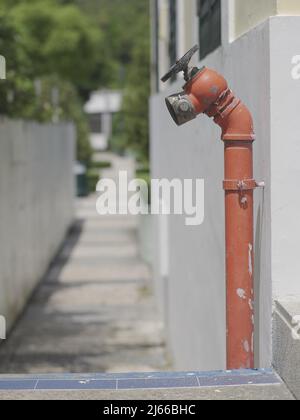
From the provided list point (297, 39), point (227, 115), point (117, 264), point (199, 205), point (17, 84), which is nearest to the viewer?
point (297, 39)

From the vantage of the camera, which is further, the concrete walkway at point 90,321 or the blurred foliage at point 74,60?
the blurred foliage at point 74,60

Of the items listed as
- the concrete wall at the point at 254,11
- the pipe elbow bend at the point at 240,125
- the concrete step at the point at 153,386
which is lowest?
the concrete step at the point at 153,386

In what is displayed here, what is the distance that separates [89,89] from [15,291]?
182 ft

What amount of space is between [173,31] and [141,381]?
5364 millimetres

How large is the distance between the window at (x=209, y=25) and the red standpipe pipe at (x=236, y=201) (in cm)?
138

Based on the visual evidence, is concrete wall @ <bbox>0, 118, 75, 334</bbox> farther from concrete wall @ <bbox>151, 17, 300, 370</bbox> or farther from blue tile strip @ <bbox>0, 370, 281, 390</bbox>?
blue tile strip @ <bbox>0, 370, 281, 390</bbox>

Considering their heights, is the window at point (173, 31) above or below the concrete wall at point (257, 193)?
above

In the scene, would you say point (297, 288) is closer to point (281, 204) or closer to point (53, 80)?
point (281, 204)

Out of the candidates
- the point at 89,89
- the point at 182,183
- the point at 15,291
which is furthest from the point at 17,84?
the point at 89,89

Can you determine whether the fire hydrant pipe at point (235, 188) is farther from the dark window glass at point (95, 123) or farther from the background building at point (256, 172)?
the dark window glass at point (95, 123)

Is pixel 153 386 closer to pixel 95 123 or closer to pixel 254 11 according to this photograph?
pixel 254 11

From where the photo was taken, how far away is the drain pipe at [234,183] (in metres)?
3.14

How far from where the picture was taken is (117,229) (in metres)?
19.2

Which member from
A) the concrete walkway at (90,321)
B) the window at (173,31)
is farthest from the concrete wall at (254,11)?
the concrete walkway at (90,321)
